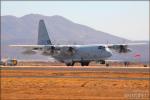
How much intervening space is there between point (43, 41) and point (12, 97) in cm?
9724

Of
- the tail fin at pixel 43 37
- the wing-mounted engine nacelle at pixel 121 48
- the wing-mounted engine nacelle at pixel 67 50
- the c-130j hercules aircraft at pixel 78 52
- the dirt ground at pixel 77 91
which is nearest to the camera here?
the dirt ground at pixel 77 91

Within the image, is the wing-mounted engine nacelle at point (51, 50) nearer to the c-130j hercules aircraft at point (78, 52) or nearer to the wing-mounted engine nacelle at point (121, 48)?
the c-130j hercules aircraft at point (78, 52)

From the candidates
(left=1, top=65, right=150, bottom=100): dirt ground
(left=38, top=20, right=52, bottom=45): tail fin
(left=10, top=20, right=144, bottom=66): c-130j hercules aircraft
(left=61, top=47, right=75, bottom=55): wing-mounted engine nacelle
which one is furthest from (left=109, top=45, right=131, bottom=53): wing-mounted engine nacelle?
(left=1, top=65, right=150, bottom=100): dirt ground

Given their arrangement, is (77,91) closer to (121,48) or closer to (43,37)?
(121,48)

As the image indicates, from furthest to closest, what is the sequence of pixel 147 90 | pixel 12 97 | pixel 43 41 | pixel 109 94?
pixel 43 41 < pixel 147 90 < pixel 109 94 < pixel 12 97

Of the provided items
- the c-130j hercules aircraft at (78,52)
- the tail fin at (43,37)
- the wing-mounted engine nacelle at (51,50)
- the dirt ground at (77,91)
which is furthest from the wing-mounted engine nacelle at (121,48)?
the dirt ground at (77,91)

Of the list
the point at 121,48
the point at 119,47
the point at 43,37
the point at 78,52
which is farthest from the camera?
the point at 43,37

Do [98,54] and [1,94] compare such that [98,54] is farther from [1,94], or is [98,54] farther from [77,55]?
[1,94]

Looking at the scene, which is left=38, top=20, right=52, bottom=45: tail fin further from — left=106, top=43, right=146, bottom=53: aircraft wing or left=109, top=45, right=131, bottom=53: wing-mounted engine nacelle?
left=109, top=45, right=131, bottom=53: wing-mounted engine nacelle

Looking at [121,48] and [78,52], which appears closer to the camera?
[78,52]

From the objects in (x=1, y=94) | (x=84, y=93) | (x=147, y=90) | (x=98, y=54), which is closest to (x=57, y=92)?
(x=84, y=93)

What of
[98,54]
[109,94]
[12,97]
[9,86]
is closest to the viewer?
[12,97]

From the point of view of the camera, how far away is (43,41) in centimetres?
13225

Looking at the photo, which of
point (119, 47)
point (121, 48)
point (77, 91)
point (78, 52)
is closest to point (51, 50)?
point (78, 52)
